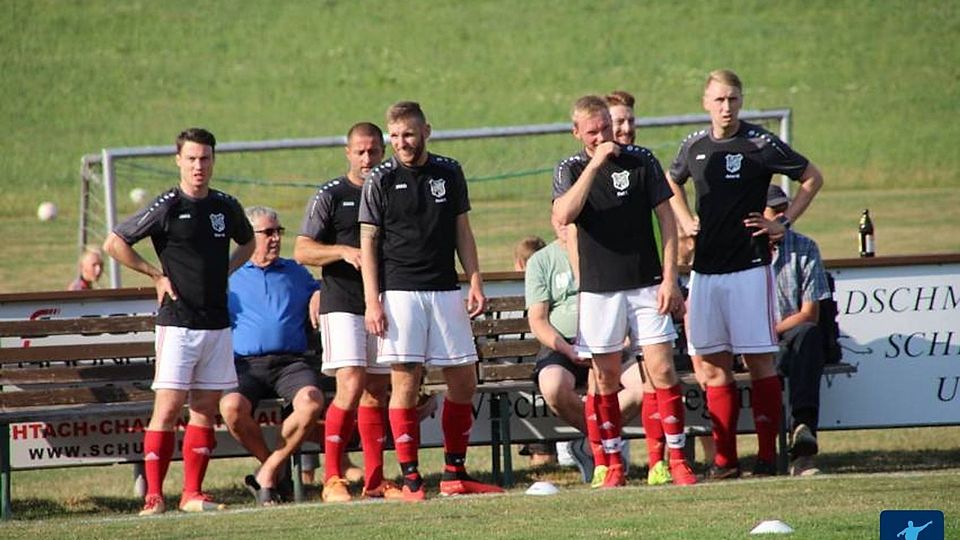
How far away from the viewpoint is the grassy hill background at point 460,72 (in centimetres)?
3728

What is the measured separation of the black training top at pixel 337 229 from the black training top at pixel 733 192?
6.00 ft

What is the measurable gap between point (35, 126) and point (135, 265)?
31992 millimetres

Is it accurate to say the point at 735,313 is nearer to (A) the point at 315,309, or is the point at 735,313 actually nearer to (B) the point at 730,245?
(B) the point at 730,245

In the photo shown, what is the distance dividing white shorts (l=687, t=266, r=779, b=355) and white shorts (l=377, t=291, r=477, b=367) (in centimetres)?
126

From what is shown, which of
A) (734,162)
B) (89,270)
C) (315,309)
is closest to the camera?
(734,162)

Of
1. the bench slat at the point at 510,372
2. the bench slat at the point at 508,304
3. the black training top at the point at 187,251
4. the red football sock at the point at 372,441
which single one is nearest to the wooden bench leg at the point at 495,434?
the bench slat at the point at 510,372

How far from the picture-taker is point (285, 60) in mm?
47906

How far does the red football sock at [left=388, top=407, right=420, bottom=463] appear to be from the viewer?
9.82 meters

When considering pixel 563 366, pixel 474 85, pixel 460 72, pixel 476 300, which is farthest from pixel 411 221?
pixel 460 72

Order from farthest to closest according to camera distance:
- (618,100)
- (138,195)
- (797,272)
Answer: (138,195), (797,272), (618,100)

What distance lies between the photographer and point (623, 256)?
972cm

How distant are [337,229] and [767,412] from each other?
252 cm

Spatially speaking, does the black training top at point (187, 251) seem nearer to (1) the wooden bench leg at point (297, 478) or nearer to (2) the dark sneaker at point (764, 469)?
(1) the wooden bench leg at point (297, 478)

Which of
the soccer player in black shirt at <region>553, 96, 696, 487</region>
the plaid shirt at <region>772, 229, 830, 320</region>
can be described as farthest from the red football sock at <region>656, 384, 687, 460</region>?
the plaid shirt at <region>772, 229, 830, 320</region>
